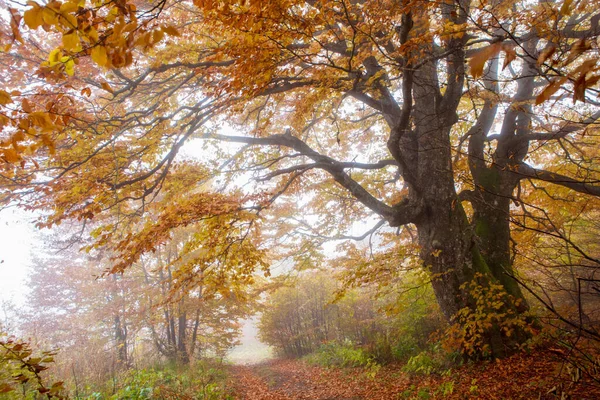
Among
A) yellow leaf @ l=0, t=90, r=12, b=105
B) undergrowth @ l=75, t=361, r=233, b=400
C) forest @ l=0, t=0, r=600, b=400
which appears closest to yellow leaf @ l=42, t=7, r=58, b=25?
forest @ l=0, t=0, r=600, b=400

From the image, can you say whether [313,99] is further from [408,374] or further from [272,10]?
[408,374]

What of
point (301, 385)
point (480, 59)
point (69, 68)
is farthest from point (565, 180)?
point (301, 385)

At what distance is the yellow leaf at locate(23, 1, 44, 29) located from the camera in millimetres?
1269

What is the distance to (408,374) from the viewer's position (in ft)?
21.4

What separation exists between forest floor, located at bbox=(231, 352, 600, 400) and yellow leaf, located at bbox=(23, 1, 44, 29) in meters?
3.39

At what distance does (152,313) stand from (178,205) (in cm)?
836

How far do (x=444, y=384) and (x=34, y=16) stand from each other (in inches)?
244

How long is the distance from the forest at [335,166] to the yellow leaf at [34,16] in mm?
13

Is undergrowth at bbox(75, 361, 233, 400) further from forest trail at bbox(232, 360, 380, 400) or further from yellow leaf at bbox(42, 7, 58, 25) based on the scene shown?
yellow leaf at bbox(42, 7, 58, 25)

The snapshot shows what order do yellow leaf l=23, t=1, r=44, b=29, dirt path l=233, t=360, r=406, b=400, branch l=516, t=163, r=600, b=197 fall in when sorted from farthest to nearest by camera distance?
dirt path l=233, t=360, r=406, b=400 < branch l=516, t=163, r=600, b=197 < yellow leaf l=23, t=1, r=44, b=29

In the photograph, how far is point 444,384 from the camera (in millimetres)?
4992

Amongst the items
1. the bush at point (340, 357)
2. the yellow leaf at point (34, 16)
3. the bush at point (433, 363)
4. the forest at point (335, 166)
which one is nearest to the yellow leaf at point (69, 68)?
the forest at point (335, 166)

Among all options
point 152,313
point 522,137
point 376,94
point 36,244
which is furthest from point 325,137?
point 36,244

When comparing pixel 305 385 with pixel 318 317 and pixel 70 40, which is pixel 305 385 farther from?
pixel 70 40
